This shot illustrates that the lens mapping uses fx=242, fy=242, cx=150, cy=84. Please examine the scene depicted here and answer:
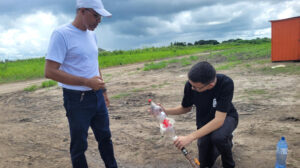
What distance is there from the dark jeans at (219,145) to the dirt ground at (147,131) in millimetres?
205

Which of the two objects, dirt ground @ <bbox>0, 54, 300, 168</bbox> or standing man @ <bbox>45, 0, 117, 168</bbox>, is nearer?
standing man @ <bbox>45, 0, 117, 168</bbox>

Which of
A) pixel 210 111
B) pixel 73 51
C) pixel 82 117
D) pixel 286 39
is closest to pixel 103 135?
pixel 82 117

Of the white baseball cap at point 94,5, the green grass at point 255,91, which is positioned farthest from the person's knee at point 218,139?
the green grass at point 255,91

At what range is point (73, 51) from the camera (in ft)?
7.82

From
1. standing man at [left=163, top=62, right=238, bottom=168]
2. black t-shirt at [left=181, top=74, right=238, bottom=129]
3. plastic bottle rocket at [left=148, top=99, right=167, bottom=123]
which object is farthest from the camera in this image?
plastic bottle rocket at [left=148, top=99, right=167, bottom=123]

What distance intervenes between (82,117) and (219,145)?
1520 millimetres

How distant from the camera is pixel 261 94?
5.89m

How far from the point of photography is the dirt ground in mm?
3346

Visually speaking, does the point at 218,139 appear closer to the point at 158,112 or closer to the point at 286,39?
the point at 158,112

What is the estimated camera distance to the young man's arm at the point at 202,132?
235 cm

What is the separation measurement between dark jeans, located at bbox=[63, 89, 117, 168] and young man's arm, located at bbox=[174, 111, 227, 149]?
0.92 m

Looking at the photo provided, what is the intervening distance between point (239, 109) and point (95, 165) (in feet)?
10.3

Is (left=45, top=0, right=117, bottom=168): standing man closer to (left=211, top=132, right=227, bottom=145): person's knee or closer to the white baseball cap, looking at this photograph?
A: the white baseball cap

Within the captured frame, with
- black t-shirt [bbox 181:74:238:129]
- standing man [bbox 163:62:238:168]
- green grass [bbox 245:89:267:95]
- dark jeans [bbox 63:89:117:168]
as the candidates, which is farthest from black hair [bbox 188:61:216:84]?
green grass [bbox 245:89:267:95]
